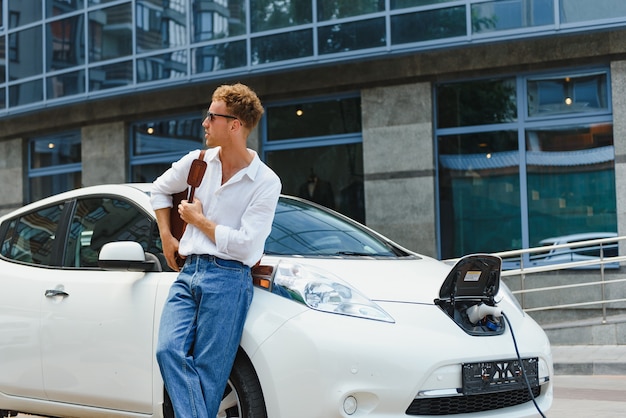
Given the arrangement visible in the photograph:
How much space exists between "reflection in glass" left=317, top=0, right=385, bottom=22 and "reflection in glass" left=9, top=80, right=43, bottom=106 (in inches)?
237

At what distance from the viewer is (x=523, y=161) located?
1334cm

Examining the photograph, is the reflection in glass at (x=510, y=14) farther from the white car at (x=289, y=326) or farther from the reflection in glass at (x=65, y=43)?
the white car at (x=289, y=326)

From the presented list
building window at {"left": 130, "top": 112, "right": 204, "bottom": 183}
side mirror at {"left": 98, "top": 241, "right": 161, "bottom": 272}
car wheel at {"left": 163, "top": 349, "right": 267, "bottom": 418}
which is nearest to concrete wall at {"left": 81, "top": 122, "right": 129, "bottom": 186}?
building window at {"left": 130, "top": 112, "right": 204, "bottom": 183}

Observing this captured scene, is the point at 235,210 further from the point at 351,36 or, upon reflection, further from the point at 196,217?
the point at 351,36

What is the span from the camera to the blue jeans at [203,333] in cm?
406

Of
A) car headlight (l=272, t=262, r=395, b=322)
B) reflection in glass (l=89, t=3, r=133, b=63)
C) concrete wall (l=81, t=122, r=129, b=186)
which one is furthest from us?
concrete wall (l=81, t=122, r=129, b=186)

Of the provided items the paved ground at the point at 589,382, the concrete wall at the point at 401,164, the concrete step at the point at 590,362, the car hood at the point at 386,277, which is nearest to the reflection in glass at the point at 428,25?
the concrete wall at the point at 401,164

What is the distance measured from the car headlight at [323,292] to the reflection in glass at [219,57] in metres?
10.5

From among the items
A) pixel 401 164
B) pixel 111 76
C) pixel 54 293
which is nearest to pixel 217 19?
pixel 111 76

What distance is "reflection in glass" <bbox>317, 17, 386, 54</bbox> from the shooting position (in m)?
13.5

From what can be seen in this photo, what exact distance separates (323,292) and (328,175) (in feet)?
34.9

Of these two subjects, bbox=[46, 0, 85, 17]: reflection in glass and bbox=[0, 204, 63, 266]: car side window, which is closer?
bbox=[0, 204, 63, 266]: car side window

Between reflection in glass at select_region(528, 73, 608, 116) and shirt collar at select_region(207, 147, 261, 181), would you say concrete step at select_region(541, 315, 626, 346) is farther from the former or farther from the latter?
shirt collar at select_region(207, 147, 261, 181)

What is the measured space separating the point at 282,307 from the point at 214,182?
67 cm
